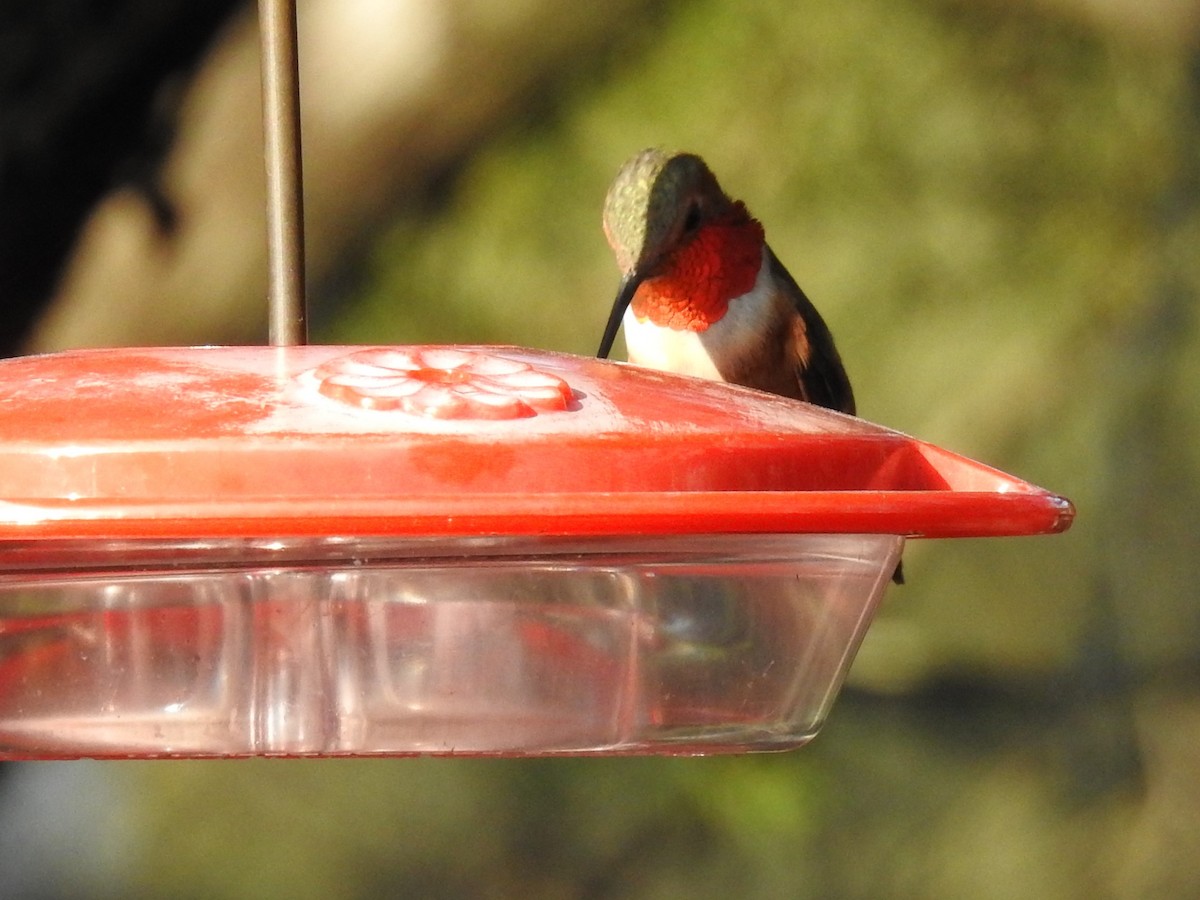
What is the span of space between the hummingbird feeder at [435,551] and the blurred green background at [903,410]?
2206 millimetres

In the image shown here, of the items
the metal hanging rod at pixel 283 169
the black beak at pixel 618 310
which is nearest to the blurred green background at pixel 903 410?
the black beak at pixel 618 310

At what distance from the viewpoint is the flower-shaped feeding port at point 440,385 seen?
0.83m

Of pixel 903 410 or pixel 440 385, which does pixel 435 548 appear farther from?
pixel 903 410

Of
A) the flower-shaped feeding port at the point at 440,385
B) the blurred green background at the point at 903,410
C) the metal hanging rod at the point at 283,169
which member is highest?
the metal hanging rod at the point at 283,169

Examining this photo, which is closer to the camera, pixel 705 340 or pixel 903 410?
Answer: pixel 705 340

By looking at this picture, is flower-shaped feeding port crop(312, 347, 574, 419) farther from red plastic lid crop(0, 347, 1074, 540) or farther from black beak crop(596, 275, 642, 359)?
black beak crop(596, 275, 642, 359)

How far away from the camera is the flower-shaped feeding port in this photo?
833 mm

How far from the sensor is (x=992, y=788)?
367 cm

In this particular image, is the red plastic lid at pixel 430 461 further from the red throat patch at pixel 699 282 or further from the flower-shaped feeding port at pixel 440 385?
the red throat patch at pixel 699 282

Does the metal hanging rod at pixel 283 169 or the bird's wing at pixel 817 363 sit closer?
the metal hanging rod at pixel 283 169

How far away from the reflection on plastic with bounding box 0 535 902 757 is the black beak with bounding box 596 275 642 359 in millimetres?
1161

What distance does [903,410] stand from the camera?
3396mm

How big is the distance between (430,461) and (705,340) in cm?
180

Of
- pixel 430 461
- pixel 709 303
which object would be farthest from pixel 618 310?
pixel 430 461
